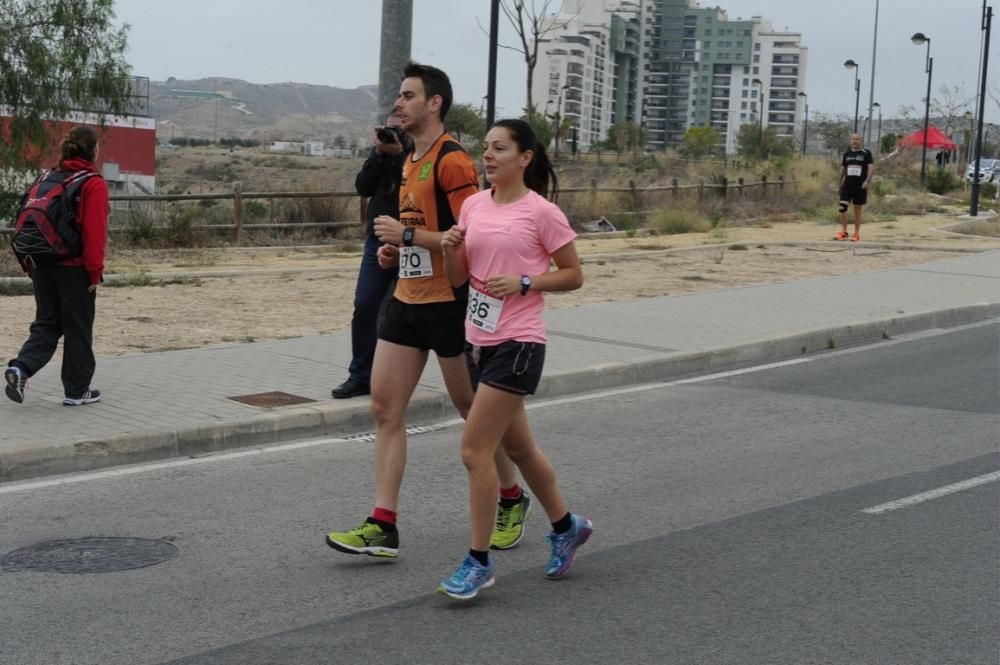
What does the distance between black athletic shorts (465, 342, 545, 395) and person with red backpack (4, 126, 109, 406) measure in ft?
13.5

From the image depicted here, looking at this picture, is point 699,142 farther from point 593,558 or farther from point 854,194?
point 593,558

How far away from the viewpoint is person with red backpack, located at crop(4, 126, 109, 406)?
8.49 metres

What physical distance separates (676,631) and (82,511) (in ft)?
10.5

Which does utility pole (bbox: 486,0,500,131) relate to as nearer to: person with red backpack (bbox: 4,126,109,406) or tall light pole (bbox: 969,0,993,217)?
person with red backpack (bbox: 4,126,109,406)

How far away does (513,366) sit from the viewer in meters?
5.25

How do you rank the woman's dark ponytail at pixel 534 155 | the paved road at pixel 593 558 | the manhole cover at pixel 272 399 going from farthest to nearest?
the manhole cover at pixel 272 399
the woman's dark ponytail at pixel 534 155
the paved road at pixel 593 558

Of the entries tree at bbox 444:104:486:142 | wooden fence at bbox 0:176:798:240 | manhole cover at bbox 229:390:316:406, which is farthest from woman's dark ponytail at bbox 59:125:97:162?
tree at bbox 444:104:486:142

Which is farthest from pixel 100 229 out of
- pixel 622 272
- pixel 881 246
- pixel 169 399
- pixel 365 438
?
pixel 881 246

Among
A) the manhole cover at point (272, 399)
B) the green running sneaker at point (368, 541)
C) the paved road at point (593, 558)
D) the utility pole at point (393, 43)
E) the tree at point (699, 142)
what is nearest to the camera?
the paved road at point (593, 558)

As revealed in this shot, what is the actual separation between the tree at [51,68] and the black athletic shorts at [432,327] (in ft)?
64.5

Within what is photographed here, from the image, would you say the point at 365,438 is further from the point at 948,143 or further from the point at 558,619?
the point at 948,143

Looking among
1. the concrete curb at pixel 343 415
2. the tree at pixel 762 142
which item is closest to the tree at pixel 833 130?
the tree at pixel 762 142

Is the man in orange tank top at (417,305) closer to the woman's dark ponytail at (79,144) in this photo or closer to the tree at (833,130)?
the woman's dark ponytail at (79,144)

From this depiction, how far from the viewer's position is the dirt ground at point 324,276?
13266 millimetres
